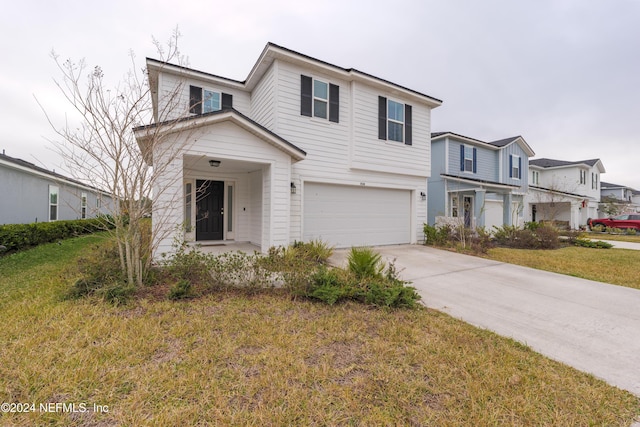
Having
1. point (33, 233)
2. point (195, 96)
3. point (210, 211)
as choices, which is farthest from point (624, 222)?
point (33, 233)

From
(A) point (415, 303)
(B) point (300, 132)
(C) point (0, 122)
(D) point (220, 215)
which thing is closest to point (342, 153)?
(B) point (300, 132)

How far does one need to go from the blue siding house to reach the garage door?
262 centimetres

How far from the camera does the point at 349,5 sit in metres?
9.75

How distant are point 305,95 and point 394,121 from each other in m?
3.86

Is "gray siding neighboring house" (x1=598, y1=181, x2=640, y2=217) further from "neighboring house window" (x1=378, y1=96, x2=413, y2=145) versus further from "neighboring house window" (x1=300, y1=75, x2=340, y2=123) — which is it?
"neighboring house window" (x1=300, y1=75, x2=340, y2=123)

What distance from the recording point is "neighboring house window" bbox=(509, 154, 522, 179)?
18250 millimetres

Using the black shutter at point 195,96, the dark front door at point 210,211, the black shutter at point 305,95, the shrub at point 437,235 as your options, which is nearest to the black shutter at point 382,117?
the black shutter at point 305,95

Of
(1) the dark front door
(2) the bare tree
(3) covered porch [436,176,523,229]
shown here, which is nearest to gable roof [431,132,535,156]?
(3) covered porch [436,176,523,229]

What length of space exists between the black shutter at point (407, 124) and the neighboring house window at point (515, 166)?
459 inches

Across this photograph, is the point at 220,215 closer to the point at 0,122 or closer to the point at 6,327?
the point at 6,327

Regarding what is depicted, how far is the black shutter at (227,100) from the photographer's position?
9922 millimetres

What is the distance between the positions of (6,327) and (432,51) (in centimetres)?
1651

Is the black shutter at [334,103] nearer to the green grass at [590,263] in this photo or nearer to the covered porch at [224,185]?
the covered porch at [224,185]

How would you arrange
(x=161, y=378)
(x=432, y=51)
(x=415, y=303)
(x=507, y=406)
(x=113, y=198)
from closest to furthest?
(x=507, y=406)
(x=161, y=378)
(x=415, y=303)
(x=113, y=198)
(x=432, y=51)
